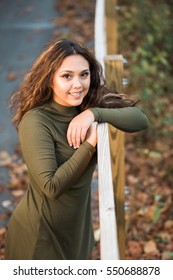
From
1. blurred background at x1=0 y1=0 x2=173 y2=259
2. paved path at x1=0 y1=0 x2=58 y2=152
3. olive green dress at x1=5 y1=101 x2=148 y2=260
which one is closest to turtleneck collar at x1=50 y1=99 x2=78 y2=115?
olive green dress at x1=5 y1=101 x2=148 y2=260

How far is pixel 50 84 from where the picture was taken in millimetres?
2303

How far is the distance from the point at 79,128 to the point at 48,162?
0.21 m

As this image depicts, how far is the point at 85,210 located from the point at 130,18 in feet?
21.0

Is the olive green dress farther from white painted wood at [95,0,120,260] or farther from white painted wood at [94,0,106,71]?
white painted wood at [94,0,106,71]

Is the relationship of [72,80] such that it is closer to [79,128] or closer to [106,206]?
[79,128]

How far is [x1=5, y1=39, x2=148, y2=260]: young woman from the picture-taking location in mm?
2186

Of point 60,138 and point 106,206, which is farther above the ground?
point 60,138

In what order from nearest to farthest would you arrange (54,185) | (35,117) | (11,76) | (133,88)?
(54,185)
(35,117)
(11,76)
(133,88)

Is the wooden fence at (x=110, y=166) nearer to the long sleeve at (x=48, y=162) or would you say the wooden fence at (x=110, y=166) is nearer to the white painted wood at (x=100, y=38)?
the white painted wood at (x=100, y=38)

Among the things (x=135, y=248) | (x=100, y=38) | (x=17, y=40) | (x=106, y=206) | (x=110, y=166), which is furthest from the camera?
(x=17, y=40)

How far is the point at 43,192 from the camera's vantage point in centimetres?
232

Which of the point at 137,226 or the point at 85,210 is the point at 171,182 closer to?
the point at 137,226

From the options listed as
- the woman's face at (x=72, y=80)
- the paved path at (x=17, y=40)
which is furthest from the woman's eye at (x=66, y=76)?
the paved path at (x=17, y=40)

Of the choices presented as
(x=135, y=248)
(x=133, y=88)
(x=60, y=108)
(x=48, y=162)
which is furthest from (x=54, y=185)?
(x=133, y=88)
